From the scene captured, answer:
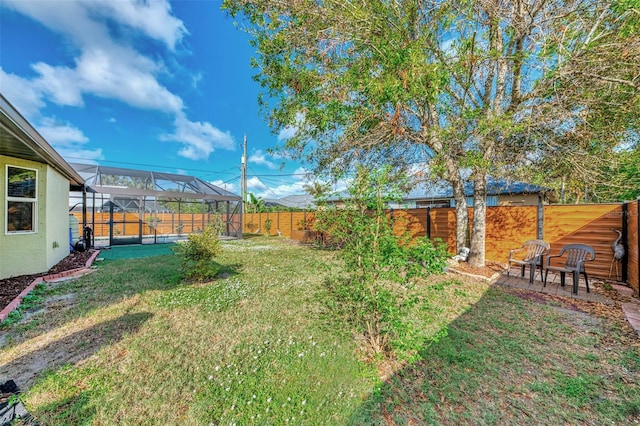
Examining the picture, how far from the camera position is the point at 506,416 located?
188 cm

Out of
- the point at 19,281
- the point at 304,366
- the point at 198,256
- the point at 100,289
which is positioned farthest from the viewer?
the point at 198,256

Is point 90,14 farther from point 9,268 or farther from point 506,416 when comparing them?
point 506,416

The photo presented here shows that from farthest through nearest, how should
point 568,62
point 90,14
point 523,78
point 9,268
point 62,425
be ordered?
point 90,14, point 523,78, point 9,268, point 568,62, point 62,425

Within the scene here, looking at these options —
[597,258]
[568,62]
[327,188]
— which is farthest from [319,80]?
[597,258]

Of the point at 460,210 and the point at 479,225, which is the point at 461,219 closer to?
the point at 460,210

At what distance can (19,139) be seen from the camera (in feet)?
12.2

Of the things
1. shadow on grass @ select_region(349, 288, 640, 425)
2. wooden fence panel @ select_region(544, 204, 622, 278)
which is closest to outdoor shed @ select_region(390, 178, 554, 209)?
wooden fence panel @ select_region(544, 204, 622, 278)

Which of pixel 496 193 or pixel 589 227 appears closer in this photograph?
pixel 589 227

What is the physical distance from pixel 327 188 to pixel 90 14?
10.8 metres

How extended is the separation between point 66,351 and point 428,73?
21.5ft

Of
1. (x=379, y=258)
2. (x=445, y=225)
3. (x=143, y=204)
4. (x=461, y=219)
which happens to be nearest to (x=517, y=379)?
(x=379, y=258)

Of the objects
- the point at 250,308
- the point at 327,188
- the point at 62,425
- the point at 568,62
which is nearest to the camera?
the point at 62,425

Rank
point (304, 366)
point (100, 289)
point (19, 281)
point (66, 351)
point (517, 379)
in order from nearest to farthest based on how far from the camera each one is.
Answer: point (517, 379)
point (304, 366)
point (66, 351)
point (100, 289)
point (19, 281)

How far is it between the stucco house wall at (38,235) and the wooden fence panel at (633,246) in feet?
40.1
